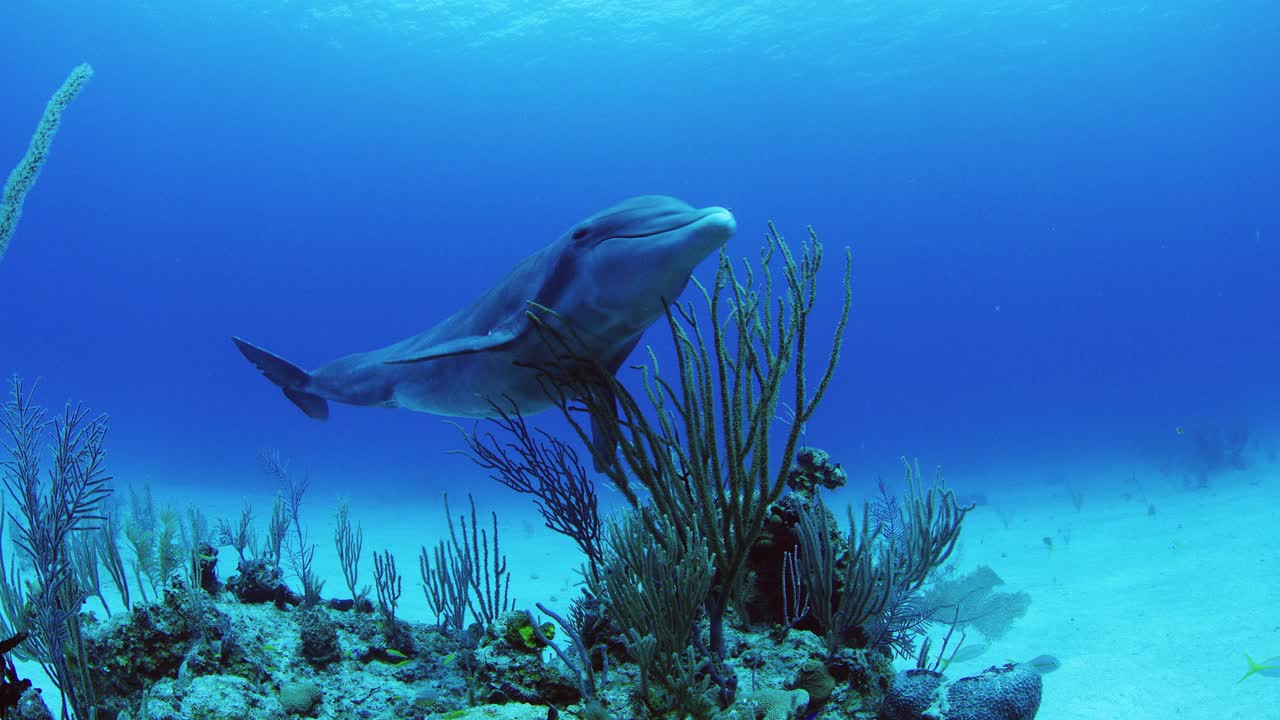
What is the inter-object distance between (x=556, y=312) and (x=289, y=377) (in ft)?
9.96

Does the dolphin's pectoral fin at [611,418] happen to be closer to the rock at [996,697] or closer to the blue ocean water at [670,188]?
the rock at [996,697]

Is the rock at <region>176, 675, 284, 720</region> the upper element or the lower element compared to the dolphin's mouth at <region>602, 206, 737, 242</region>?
lower

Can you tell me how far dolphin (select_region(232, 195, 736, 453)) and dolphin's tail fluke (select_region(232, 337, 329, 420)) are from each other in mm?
392

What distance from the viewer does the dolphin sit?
320 cm

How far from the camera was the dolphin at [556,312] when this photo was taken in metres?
3.20

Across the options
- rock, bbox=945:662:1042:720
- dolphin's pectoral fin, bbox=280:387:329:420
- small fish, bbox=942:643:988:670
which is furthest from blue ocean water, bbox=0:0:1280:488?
rock, bbox=945:662:1042:720

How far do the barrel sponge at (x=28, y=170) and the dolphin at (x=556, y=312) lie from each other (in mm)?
2096

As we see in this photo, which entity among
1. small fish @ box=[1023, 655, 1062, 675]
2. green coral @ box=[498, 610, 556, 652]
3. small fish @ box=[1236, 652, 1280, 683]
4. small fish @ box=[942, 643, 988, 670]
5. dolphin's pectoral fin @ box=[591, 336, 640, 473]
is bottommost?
green coral @ box=[498, 610, 556, 652]

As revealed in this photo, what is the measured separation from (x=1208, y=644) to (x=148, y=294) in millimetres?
122957

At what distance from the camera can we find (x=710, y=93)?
5738cm

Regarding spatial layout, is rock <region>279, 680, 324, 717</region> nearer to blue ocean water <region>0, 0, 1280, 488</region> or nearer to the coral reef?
the coral reef

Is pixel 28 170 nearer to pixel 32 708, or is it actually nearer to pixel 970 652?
pixel 32 708

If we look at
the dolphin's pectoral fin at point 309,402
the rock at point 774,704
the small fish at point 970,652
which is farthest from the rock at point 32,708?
the small fish at point 970,652

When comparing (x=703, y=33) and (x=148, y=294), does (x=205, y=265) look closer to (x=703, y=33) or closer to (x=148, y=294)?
(x=148, y=294)
